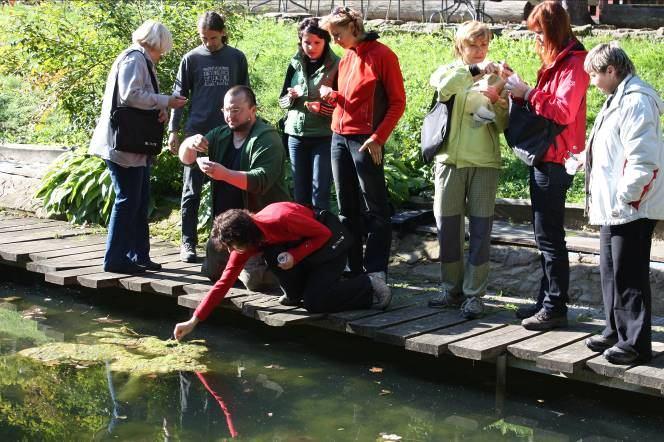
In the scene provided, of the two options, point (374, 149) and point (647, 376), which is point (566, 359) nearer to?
point (647, 376)

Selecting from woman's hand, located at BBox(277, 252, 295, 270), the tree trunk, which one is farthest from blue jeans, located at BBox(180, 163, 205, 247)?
the tree trunk

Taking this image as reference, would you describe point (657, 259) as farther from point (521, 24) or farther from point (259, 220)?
point (521, 24)

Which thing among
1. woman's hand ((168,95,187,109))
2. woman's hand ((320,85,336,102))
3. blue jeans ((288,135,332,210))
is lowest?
blue jeans ((288,135,332,210))

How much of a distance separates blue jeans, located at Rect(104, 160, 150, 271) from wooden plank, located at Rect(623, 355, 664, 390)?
140 inches

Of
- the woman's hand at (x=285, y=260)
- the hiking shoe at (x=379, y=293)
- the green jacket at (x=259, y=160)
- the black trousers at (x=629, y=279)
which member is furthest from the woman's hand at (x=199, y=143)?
the black trousers at (x=629, y=279)

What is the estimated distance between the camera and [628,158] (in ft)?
16.0

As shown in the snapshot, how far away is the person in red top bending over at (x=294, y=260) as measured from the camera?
577cm

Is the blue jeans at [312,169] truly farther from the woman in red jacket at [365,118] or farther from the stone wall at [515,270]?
the stone wall at [515,270]

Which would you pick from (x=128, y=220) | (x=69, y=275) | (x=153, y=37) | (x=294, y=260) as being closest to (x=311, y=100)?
(x=153, y=37)

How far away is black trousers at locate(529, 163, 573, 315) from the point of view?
5531 millimetres

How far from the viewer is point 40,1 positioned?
11109mm

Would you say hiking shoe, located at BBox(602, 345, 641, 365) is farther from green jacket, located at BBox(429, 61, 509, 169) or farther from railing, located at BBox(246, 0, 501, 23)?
railing, located at BBox(246, 0, 501, 23)

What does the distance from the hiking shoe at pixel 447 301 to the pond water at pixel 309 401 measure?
13.3 inches

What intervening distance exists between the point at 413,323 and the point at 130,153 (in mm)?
2286
